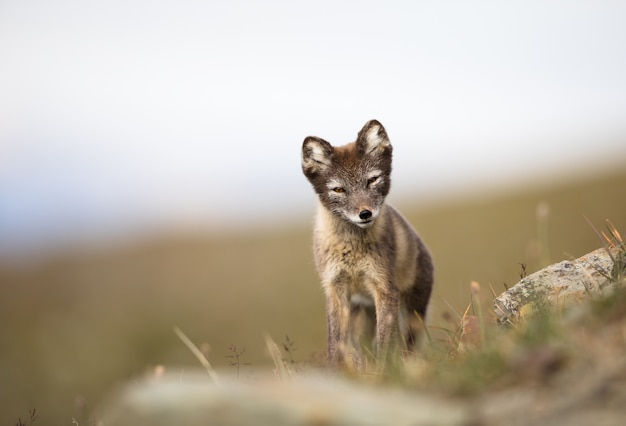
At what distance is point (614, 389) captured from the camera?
130 inches

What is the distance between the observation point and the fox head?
7.30 metres

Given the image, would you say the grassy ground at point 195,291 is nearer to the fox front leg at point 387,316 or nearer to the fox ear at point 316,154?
the fox front leg at point 387,316

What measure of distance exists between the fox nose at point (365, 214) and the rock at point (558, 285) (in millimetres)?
1563

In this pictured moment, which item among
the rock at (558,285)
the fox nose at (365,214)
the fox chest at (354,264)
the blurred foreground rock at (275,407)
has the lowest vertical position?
the blurred foreground rock at (275,407)

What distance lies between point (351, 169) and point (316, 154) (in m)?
0.42

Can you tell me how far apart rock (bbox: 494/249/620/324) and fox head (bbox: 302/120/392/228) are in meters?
1.74

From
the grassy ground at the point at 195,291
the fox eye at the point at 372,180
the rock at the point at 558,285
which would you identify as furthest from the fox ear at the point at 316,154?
the grassy ground at the point at 195,291

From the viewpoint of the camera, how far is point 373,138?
24.8 feet

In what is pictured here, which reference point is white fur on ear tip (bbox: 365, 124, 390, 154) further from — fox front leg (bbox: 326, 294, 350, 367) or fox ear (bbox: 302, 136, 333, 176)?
fox front leg (bbox: 326, 294, 350, 367)

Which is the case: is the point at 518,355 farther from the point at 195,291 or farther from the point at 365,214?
the point at 195,291

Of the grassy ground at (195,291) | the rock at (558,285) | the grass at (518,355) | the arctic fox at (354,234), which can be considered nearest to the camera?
the grass at (518,355)

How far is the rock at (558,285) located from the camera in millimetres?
5496

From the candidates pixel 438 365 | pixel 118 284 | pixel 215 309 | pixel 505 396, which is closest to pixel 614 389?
pixel 505 396

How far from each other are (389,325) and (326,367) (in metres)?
0.83
